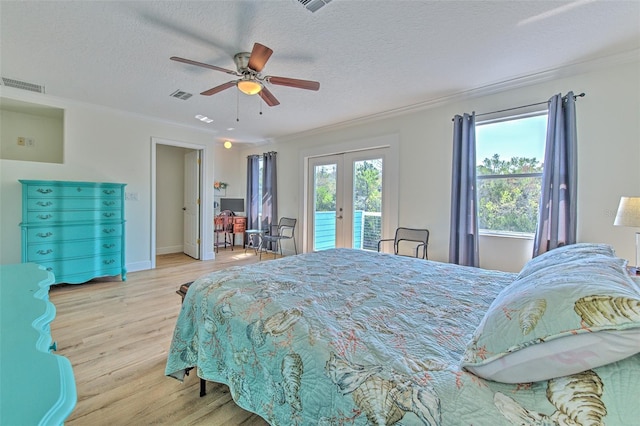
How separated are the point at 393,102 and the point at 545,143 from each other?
1.78 metres

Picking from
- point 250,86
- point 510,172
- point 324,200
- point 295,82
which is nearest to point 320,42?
point 295,82

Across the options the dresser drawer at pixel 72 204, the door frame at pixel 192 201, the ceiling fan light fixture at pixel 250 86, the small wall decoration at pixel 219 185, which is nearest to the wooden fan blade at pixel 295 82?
the ceiling fan light fixture at pixel 250 86

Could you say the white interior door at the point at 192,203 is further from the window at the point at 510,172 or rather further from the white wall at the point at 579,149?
the window at the point at 510,172

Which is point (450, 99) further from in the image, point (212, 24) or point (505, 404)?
point (505, 404)

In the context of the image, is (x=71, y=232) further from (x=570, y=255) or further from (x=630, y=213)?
(x=630, y=213)

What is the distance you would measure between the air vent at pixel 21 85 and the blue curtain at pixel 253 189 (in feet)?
12.1

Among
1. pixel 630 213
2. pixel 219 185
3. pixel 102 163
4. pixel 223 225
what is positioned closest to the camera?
pixel 630 213

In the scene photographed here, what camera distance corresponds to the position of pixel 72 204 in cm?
358

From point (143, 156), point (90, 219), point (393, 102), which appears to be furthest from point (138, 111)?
point (393, 102)

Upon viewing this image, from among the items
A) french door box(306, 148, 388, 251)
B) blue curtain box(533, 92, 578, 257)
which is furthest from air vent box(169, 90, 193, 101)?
blue curtain box(533, 92, 578, 257)

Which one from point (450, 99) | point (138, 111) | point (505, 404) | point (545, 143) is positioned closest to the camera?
point (505, 404)

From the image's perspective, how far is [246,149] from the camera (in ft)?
22.7

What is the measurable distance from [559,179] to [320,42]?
264 centimetres

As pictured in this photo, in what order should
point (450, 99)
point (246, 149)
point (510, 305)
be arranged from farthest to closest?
point (246, 149), point (450, 99), point (510, 305)
